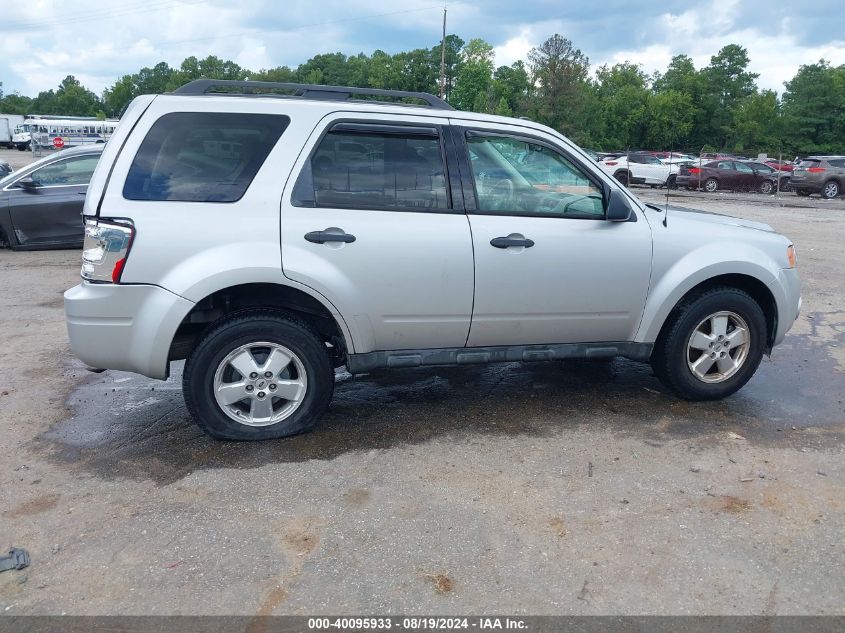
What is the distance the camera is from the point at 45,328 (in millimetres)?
7152

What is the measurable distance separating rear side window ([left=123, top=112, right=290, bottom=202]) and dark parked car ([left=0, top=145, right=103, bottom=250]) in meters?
7.88

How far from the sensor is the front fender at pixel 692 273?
480 centimetres

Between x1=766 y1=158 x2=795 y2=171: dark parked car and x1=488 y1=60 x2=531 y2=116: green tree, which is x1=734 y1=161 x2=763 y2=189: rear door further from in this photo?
x1=488 y1=60 x2=531 y2=116: green tree

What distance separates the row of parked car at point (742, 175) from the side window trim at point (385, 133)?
83.0 feet

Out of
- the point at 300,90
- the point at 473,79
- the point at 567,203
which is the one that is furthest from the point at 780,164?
the point at 473,79

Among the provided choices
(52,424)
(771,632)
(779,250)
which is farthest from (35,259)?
(771,632)

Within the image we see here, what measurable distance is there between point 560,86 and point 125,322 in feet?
183

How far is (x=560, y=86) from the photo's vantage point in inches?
2195

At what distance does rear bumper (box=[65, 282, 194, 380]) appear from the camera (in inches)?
161

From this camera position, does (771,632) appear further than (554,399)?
No

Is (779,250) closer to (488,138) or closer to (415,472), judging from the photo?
(488,138)

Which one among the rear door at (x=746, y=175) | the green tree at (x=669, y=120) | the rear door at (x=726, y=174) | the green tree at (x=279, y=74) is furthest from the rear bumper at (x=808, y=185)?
the green tree at (x=279, y=74)

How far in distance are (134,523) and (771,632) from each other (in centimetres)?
284

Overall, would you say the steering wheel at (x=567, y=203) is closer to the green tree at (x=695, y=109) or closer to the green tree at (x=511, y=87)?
the green tree at (x=511, y=87)
